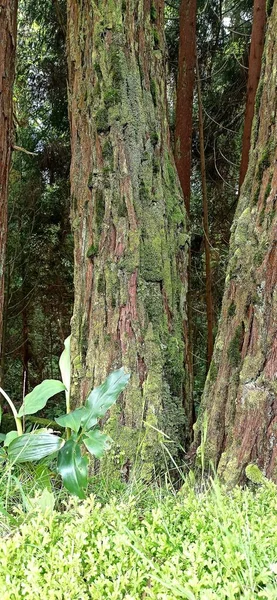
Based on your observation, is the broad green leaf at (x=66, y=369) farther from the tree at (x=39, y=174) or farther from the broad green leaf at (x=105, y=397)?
the tree at (x=39, y=174)

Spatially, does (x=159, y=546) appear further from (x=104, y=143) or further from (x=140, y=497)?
(x=104, y=143)

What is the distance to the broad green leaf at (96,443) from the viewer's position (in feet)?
4.48

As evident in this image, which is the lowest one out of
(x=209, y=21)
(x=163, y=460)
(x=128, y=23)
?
(x=163, y=460)

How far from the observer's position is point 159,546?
Result: 1.01 m

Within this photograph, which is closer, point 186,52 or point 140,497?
point 140,497

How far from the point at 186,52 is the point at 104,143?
3.60 metres

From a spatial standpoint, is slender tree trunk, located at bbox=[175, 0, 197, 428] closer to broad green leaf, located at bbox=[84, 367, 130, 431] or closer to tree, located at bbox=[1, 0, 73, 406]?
tree, located at bbox=[1, 0, 73, 406]

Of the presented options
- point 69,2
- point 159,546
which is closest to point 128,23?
point 69,2

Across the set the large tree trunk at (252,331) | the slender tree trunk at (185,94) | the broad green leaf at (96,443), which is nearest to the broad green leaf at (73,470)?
the broad green leaf at (96,443)

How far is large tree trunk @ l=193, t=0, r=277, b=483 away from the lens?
67.2 inches

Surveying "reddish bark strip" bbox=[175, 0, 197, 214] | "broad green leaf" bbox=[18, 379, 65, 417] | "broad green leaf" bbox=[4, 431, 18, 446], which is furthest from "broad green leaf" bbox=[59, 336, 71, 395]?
"reddish bark strip" bbox=[175, 0, 197, 214]

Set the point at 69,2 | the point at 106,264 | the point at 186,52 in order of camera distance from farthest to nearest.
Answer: the point at 186,52, the point at 69,2, the point at 106,264

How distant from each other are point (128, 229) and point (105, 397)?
912 millimetres

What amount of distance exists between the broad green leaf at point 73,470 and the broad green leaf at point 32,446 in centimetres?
8
